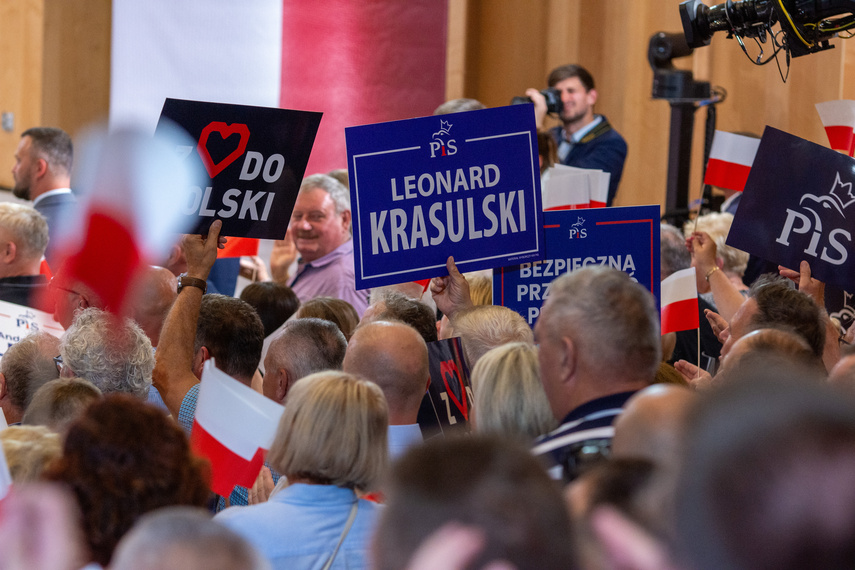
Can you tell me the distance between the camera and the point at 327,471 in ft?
7.27

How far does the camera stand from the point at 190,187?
3828mm

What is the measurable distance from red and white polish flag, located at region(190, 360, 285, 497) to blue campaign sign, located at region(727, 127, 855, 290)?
87.9 inches

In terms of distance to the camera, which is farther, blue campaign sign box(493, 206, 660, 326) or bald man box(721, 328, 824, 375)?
blue campaign sign box(493, 206, 660, 326)

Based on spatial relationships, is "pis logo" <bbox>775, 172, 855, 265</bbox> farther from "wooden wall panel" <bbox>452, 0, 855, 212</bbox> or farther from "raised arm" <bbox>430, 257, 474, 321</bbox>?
"wooden wall panel" <bbox>452, 0, 855, 212</bbox>

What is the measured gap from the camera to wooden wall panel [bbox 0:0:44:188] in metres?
8.05

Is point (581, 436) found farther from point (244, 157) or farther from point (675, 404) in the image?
point (244, 157)

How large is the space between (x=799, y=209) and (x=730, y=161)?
90 cm

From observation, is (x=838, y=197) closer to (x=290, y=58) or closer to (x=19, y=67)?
(x=290, y=58)

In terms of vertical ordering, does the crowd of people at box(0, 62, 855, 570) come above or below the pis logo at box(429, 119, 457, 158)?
below

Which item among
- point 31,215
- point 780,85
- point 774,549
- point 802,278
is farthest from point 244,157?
point 780,85

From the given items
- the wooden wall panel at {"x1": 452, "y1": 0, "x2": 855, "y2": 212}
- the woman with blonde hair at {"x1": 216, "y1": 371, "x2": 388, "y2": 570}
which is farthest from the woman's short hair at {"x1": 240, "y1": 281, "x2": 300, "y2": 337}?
the wooden wall panel at {"x1": 452, "y1": 0, "x2": 855, "y2": 212}

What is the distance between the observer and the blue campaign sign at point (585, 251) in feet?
12.8

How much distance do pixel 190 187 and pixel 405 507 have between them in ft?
9.28

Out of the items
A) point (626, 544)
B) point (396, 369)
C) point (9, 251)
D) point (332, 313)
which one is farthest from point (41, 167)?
point (626, 544)
